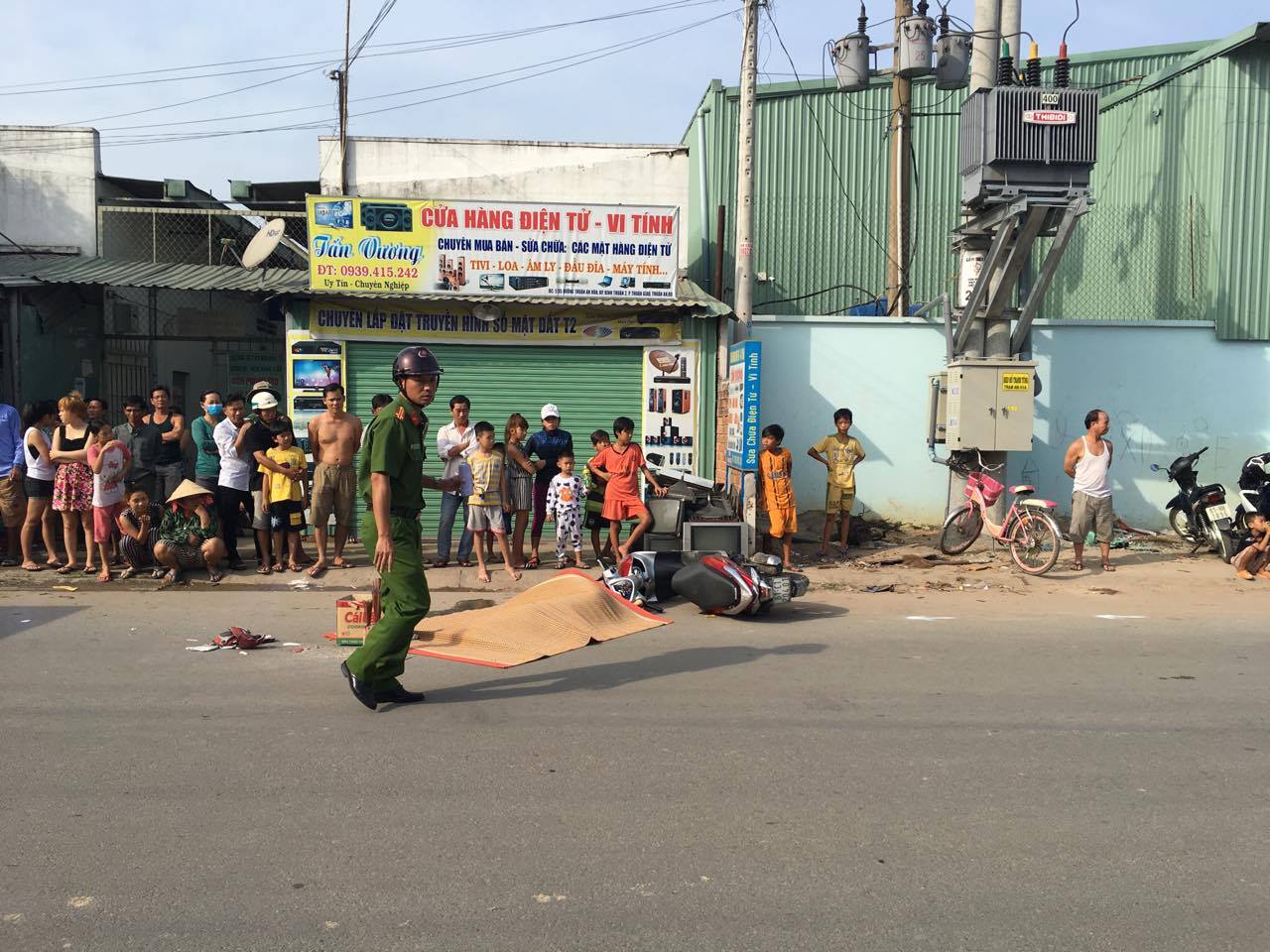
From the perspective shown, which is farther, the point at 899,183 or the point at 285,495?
the point at 899,183

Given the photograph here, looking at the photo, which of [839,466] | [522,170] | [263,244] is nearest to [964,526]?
[839,466]

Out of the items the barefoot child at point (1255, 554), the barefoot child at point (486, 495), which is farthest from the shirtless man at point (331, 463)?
the barefoot child at point (1255, 554)

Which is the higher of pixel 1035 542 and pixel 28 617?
pixel 1035 542

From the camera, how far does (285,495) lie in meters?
10.4

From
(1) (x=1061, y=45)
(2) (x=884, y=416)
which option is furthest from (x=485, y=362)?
(1) (x=1061, y=45)

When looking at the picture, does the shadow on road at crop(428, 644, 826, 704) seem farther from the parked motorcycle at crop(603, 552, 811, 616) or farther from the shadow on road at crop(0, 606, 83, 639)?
the shadow on road at crop(0, 606, 83, 639)

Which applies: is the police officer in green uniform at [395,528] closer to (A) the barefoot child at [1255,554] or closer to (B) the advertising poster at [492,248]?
(B) the advertising poster at [492,248]

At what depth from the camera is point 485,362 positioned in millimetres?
13180

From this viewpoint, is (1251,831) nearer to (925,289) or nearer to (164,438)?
(164,438)

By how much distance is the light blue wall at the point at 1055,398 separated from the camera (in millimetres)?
13477

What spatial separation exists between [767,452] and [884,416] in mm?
2970

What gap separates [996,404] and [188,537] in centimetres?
835

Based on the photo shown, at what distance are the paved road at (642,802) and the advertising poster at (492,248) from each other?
639 centimetres

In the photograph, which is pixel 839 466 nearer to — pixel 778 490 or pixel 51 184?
pixel 778 490
